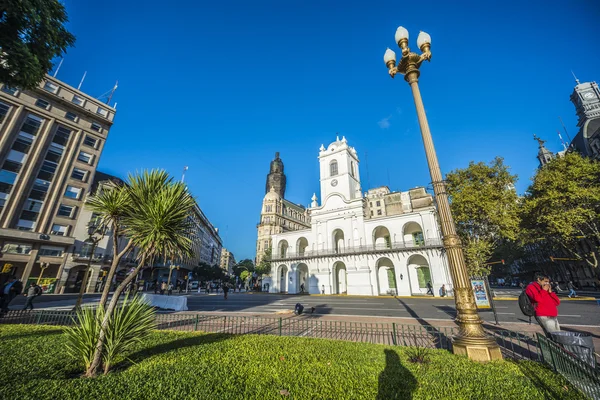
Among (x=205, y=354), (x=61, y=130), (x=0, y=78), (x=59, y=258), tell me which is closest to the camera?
(x=205, y=354)

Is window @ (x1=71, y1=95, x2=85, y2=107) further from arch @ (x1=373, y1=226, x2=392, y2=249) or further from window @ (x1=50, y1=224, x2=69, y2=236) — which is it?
arch @ (x1=373, y1=226, x2=392, y2=249)

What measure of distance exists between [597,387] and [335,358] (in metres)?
4.13

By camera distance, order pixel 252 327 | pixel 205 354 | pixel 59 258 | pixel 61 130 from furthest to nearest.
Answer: pixel 61 130, pixel 59 258, pixel 252 327, pixel 205 354

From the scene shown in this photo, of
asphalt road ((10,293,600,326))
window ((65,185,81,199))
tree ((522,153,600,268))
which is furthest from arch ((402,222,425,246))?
window ((65,185,81,199))

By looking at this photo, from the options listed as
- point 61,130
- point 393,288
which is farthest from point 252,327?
point 61,130

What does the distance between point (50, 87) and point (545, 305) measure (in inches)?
1903

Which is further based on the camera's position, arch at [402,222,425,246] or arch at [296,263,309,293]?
arch at [296,263,309,293]

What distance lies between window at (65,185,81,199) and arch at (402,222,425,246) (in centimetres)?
4260

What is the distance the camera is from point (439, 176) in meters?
6.49

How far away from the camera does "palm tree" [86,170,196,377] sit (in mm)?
5949

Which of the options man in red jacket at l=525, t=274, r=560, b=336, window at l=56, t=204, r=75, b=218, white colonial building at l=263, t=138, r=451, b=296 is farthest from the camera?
white colonial building at l=263, t=138, r=451, b=296

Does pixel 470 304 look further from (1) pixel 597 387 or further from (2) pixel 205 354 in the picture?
(2) pixel 205 354

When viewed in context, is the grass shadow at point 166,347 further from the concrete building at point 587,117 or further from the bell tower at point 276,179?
the bell tower at point 276,179

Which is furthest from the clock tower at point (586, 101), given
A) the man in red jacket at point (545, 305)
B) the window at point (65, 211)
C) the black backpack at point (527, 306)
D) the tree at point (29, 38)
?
the window at point (65, 211)
